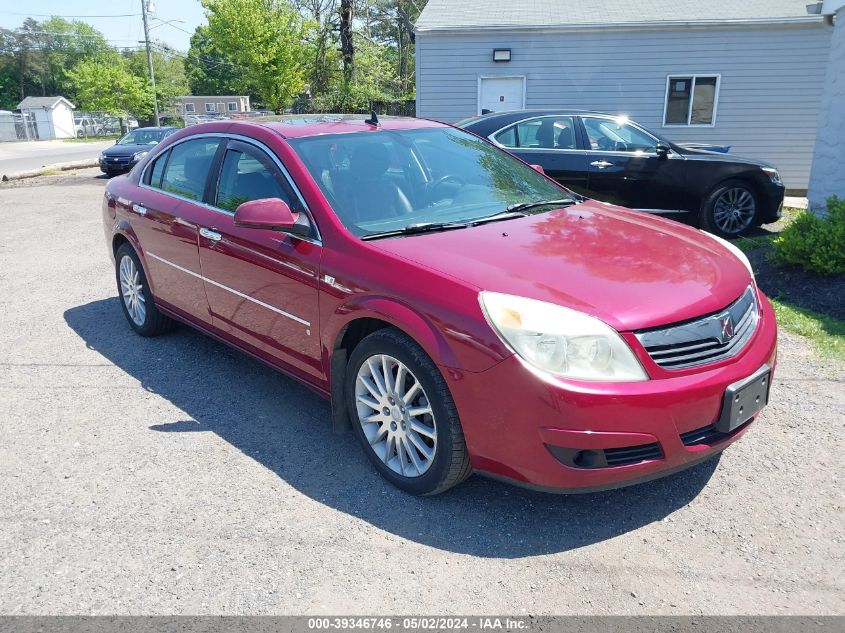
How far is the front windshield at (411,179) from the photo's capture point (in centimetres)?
358

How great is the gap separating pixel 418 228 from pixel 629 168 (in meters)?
5.72

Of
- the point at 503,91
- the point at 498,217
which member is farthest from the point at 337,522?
the point at 503,91

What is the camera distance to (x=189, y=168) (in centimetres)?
468

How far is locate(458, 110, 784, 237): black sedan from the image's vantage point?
8.36 m

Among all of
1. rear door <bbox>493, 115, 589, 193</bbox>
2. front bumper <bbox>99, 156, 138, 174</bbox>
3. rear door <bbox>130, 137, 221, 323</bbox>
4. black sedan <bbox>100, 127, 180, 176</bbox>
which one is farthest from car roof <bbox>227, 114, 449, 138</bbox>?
front bumper <bbox>99, 156, 138, 174</bbox>

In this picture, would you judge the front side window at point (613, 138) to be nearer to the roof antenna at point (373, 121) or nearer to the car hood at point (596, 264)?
the roof antenna at point (373, 121)

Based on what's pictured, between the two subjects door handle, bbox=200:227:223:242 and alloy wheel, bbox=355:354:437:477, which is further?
door handle, bbox=200:227:223:242

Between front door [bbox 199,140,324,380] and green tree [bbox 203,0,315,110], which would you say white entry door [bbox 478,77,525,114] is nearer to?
front door [bbox 199,140,324,380]

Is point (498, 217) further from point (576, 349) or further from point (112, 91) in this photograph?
point (112, 91)

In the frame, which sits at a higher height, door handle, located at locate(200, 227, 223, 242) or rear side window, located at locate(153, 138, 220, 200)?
rear side window, located at locate(153, 138, 220, 200)

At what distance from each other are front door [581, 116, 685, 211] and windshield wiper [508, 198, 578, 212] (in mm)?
4412

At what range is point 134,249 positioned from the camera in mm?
5285

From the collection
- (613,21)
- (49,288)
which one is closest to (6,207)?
(49,288)

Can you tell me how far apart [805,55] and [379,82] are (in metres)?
18.1
